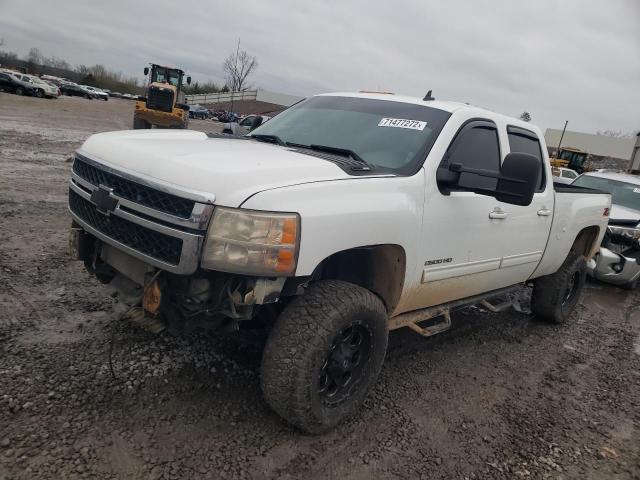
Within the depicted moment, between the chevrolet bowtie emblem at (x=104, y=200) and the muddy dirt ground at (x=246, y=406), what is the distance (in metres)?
0.87

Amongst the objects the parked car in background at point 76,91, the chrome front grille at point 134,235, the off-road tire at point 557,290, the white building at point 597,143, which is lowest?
the parked car in background at point 76,91

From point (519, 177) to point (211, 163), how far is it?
1771mm

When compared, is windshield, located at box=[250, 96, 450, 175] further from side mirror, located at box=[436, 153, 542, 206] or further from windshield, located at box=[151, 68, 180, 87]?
windshield, located at box=[151, 68, 180, 87]

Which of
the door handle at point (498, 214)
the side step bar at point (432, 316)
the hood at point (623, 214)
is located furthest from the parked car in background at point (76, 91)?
the door handle at point (498, 214)

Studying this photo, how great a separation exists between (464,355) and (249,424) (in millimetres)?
2183

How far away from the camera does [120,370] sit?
3012 mm

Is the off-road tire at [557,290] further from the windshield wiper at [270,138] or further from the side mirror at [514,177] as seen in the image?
the windshield wiper at [270,138]

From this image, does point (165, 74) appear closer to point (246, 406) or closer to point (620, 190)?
point (620, 190)

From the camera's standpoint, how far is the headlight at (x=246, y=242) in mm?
2264

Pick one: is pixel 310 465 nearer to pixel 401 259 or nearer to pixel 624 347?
pixel 401 259

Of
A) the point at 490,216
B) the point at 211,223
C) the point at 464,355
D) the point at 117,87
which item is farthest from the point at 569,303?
the point at 117,87

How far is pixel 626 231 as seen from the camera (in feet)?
23.5

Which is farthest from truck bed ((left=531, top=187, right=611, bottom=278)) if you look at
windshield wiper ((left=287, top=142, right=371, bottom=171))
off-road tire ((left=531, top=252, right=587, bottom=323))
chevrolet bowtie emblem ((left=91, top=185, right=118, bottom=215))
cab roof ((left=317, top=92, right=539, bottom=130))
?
chevrolet bowtie emblem ((left=91, top=185, right=118, bottom=215))

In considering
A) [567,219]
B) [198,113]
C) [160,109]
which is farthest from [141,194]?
[198,113]
